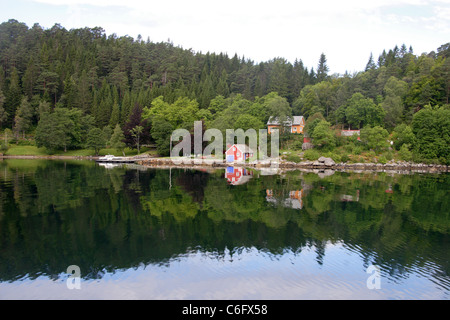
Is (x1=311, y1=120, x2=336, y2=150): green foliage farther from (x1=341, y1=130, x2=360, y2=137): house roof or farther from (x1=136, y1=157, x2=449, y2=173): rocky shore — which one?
(x1=341, y1=130, x2=360, y2=137): house roof

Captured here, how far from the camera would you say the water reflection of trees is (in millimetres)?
12070

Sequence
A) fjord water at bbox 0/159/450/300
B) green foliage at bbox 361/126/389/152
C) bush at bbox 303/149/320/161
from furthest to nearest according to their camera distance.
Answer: green foliage at bbox 361/126/389/152 → bush at bbox 303/149/320/161 → fjord water at bbox 0/159/450/300

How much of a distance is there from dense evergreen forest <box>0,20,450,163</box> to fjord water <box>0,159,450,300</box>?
106 ft

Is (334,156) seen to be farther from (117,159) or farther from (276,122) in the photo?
(117,159)

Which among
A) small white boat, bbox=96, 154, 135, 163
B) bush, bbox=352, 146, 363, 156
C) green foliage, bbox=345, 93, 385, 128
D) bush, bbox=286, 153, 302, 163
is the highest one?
green foliage, bbox=345, 93, 385, 128

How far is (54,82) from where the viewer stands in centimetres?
7256

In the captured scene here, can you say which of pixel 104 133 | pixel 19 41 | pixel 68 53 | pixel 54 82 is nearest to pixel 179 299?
pixel 104 133

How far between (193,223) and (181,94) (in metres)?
58.3

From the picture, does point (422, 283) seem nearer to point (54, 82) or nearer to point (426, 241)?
point (426, 241)

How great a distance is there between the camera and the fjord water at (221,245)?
32.0 feet

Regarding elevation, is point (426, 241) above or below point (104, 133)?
below

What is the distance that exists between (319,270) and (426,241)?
675 centimetres

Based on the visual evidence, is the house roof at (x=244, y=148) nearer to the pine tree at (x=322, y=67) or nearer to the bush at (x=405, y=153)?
the bush at (x=405, y=153)

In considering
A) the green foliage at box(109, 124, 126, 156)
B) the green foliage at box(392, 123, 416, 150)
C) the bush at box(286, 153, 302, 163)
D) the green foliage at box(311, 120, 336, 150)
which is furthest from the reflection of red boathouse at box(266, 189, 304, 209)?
the green foliage at box(109, 124, 126, 156)
